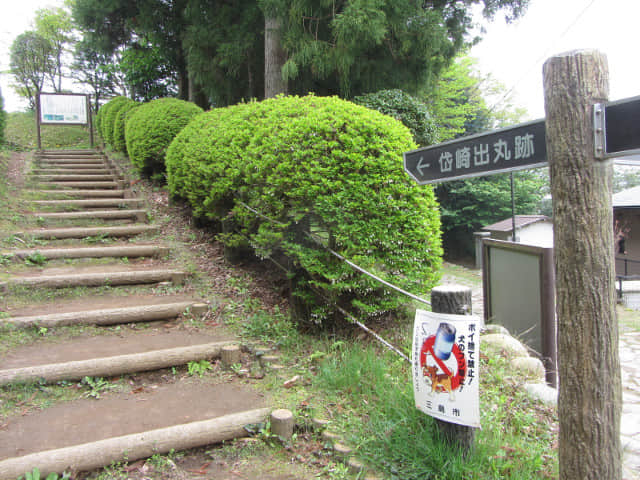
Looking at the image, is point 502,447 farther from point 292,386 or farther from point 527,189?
point 527,189

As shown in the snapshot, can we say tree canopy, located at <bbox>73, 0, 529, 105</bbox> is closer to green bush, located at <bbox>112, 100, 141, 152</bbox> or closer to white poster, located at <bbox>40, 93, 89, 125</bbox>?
green bush, located at <bbox>112, 100, 141, 152</bbox>

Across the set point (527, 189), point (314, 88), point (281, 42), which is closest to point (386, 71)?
point (314, 88)

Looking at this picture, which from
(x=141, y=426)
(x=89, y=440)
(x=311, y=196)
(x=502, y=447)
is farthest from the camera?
(x=311, y=196)

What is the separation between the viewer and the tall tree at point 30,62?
78.0 ft

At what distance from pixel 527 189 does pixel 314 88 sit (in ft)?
48.4

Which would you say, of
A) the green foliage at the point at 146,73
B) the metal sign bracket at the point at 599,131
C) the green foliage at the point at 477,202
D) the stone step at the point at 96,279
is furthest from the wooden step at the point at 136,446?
the green foliage at the point at 477,202

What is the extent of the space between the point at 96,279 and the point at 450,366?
13.6 ft

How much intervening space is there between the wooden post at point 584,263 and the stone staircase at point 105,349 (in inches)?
71.6

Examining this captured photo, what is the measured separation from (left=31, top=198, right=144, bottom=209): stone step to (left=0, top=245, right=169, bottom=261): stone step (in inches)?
80.2

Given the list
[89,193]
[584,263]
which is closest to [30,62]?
[89,193]

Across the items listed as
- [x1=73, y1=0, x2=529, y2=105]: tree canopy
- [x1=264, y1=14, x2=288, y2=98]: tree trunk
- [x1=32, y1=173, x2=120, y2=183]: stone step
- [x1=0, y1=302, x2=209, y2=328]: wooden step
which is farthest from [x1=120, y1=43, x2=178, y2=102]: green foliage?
[x1=0, y1=302, x2=209, y2=328]: wooden step

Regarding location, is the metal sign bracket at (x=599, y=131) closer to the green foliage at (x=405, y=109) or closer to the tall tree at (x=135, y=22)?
the green foliage at (x=405, y=109)

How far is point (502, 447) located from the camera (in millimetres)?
2395

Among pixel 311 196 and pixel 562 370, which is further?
pixel 311 196
